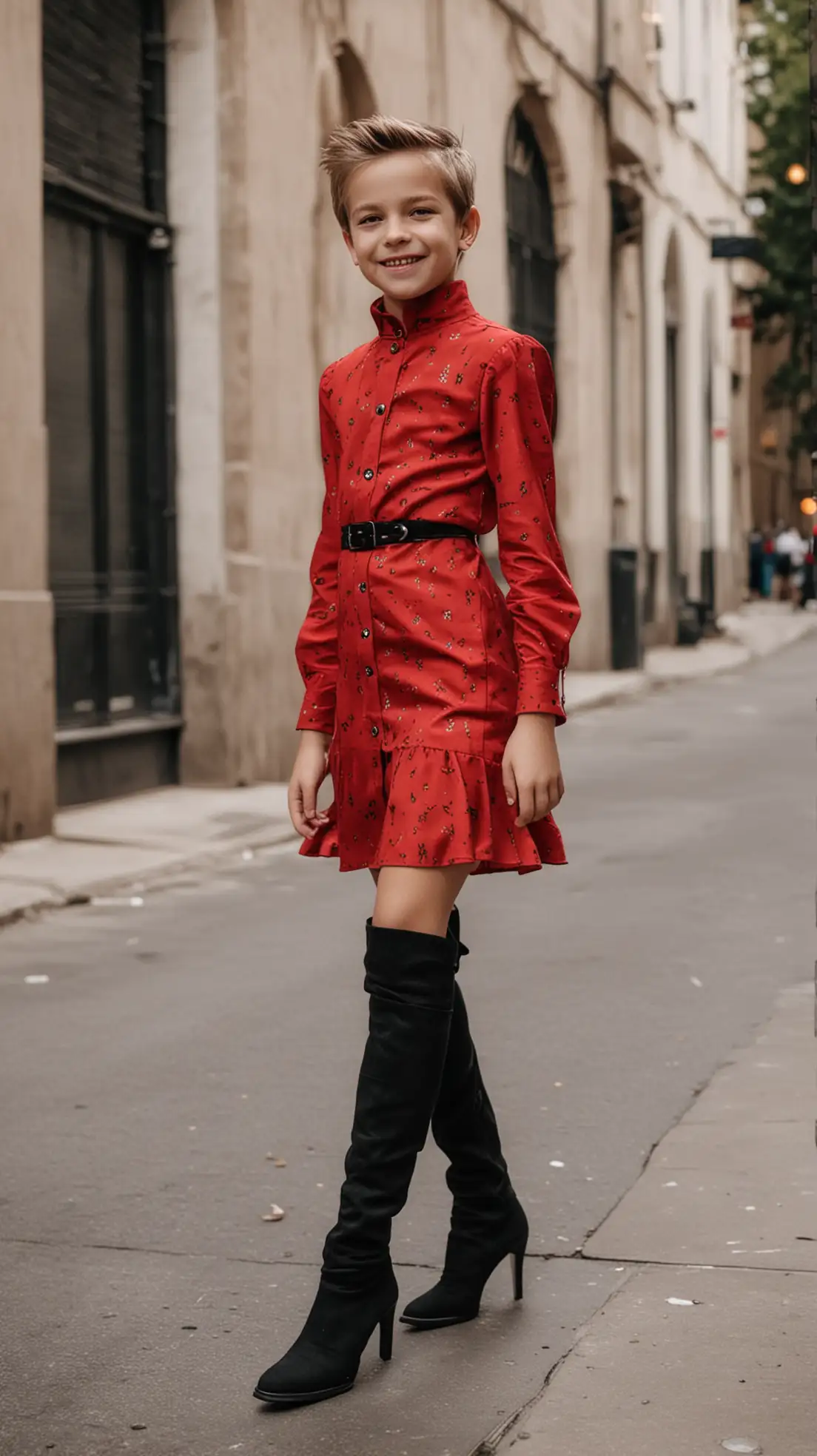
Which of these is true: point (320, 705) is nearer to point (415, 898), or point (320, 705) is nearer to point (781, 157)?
point (415, 898)

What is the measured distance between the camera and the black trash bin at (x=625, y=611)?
77.6 ft

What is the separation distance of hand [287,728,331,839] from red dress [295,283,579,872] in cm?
11

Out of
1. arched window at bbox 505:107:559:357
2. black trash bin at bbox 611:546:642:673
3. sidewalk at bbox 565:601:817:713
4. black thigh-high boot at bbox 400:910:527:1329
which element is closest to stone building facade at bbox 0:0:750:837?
arched window at bbox 505:107:559:357

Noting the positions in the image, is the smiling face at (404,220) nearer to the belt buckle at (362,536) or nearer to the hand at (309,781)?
the belt buckle at (362,536)

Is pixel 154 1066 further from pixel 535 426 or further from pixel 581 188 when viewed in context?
pixel 581 188

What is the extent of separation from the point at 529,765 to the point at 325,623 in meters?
0.50

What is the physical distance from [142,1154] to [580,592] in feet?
59.1

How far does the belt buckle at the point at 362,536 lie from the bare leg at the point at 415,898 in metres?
0.52

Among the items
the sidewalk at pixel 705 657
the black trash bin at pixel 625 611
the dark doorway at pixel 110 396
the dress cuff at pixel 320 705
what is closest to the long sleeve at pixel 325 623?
the dress cuff at pixel 320 705

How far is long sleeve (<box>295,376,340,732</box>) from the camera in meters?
3.62

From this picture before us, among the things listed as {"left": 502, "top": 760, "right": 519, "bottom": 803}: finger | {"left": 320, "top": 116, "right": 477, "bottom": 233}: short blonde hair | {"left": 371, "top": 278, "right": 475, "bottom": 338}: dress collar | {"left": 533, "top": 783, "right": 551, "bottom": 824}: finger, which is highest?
{"left": 320, "top": 116, "right": 477, "bottom": 233}: short blonde hair

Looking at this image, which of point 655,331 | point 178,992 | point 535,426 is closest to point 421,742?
point 535,426

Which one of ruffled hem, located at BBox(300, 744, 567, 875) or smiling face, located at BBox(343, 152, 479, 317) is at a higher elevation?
smiling face, located at BBox(343, 152, 479, 317)

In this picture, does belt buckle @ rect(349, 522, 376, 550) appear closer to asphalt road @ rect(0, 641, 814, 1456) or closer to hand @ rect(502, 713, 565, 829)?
hand @ rect(502, 713, 565, 829)
